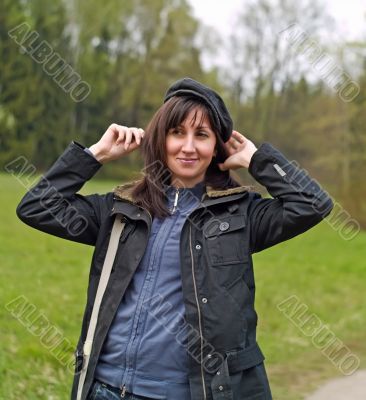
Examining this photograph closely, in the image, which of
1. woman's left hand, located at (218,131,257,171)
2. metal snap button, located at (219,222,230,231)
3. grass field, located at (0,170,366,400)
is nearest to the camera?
metal snap button, located at (219,222,230,231)

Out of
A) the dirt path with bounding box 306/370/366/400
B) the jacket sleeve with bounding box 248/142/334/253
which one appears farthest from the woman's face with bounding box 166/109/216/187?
the dirt path with bounding box 306/370/366/400

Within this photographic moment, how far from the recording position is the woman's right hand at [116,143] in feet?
8.38

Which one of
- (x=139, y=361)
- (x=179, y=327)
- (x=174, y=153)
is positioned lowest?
(x=139, y=361)

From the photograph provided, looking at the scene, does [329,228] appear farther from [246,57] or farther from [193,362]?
[193,362]

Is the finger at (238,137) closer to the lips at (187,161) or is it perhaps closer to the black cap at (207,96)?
the black cap at (207,96)

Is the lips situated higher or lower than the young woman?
higher

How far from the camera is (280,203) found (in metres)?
2.42

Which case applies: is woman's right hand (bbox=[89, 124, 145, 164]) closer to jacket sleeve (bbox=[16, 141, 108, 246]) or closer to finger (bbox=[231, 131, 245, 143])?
jacket sleeve (bbox=[16, 141, 108, 246])

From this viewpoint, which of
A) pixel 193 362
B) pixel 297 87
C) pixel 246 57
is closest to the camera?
pixel 193 362

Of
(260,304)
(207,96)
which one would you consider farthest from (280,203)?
(260,304)

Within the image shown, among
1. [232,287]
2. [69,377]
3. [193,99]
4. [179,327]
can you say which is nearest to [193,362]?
[179,327]

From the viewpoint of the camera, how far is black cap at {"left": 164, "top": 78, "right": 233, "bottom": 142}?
238cm

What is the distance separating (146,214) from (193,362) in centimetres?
56

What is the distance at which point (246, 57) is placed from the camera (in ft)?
105
